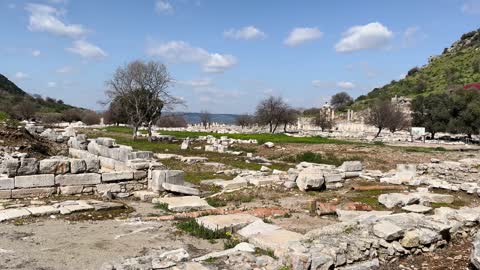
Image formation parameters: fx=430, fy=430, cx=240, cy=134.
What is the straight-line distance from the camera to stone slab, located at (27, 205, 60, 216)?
10.6 m

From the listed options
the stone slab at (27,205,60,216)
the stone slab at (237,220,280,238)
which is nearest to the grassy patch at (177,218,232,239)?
the stone slab at (237,220,280,238)

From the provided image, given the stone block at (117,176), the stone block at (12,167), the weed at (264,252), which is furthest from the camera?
the stone block at (117,176)

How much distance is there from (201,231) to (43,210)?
4483 mm

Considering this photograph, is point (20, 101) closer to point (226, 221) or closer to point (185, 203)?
point (185, 203)

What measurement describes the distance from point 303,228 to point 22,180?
8.75 metres

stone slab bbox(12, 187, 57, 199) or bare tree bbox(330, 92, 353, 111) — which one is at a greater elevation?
bare tree bbox(330, 92, 353, 111)

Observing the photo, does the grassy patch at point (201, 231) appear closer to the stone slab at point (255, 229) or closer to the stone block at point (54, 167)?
the stone slab at point (255, 229)

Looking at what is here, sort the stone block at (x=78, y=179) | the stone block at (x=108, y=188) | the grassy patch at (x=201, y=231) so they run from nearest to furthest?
1. the grassy patch at (x=201, y=231)
2. the stone block at (x=78, y=179)
3. the stone block at (x=108, y=188)

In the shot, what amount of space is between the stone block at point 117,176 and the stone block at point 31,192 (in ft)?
5.41

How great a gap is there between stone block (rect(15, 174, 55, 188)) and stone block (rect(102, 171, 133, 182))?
5.43 feet

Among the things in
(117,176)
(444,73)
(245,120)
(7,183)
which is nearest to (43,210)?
(7,183)

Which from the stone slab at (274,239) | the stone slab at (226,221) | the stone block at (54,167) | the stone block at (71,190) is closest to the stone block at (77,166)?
the stone block at (54,167)

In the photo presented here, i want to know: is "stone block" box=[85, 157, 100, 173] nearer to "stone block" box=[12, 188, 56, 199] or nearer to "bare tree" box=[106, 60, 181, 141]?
"stone block" box=[12, 188, 56, 199]

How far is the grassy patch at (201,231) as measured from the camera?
888cm
